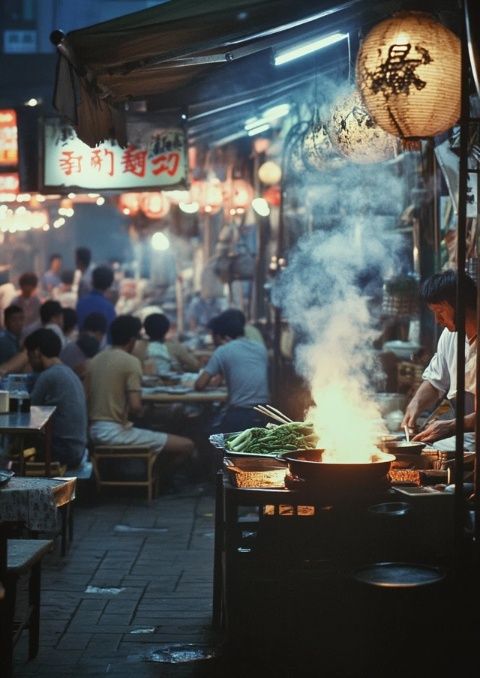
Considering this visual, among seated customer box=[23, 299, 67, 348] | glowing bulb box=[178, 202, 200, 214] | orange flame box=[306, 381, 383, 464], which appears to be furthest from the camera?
glowing bulb box=[178, 202, 200, 214]

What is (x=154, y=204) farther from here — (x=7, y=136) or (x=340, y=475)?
(x=340, y=475)

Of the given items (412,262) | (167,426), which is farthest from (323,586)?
(167,426)

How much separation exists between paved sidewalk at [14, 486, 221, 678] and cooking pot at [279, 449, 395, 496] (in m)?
1.55

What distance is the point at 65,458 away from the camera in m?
11.0

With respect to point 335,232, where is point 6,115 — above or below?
above

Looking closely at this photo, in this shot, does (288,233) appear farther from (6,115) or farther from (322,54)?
(322,54)

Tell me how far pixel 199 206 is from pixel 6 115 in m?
6.56

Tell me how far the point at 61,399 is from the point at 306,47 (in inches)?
181

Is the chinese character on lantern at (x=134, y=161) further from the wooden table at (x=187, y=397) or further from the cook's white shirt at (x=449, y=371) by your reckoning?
the cook's white shirt at (x=449, y=371)

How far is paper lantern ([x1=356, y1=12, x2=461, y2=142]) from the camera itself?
20.5 ft

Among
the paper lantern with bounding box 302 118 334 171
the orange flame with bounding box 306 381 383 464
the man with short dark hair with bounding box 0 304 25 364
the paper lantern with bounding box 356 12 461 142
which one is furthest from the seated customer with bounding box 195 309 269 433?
the paper lantern with bounding box 356 12 461 142

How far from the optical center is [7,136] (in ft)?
47.2

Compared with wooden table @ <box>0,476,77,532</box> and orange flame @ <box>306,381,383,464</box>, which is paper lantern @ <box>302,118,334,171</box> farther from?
wooden table @ <box>0,476,77,532</box>

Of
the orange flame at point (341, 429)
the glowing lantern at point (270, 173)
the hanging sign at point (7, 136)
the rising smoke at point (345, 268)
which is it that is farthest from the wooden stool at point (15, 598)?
the glowing lantern at point (270, 173)
